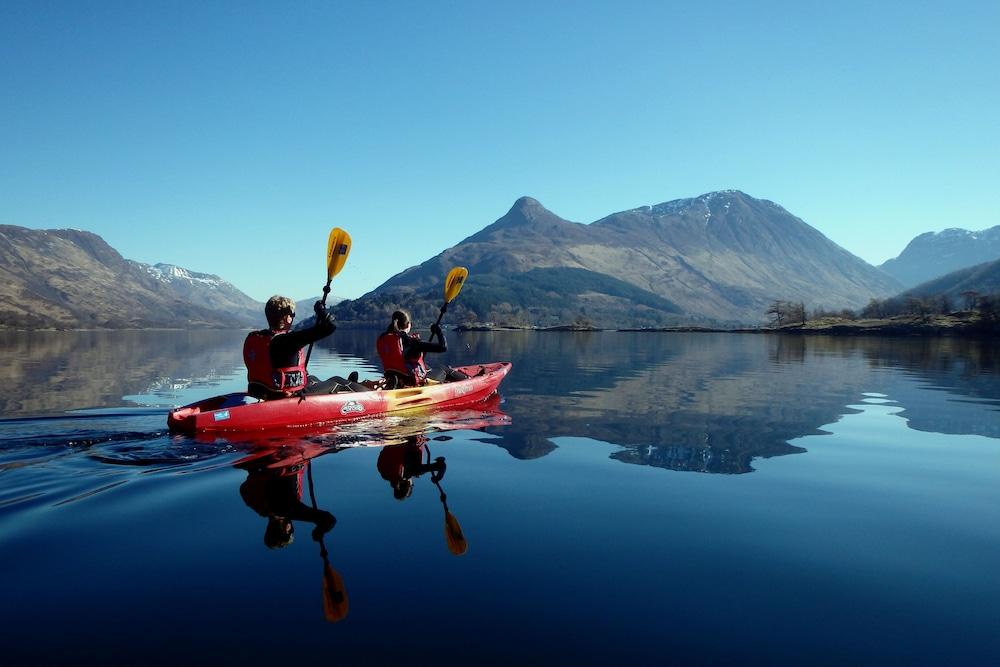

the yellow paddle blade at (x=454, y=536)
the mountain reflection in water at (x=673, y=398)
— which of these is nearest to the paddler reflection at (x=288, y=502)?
the yellow paddle blade at (x=454, y=536)

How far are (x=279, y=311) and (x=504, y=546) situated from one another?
8743mm

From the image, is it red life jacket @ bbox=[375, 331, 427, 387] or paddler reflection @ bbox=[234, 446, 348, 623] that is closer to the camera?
paddler reflection @ bbox=[234, 446, 348, 623]

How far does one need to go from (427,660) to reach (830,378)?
108 feet

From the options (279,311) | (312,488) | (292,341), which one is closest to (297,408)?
(292,341)

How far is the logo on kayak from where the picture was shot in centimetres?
1681

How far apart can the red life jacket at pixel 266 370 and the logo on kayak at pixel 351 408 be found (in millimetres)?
1471

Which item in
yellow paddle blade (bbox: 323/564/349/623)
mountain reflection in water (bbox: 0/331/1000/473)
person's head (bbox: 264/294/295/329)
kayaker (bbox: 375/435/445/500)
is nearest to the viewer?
yellow paddle blade (bbox: 323/564/349/623)

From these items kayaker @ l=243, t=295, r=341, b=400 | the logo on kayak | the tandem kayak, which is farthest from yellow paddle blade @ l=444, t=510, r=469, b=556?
the logo on kayak

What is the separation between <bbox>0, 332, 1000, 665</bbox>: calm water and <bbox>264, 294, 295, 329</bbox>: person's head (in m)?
2.80

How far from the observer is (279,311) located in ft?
46.0

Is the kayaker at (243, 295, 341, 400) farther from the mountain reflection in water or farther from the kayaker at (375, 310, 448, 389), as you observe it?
the mountain reflection in water

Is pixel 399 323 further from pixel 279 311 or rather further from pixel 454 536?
pixel 454 536

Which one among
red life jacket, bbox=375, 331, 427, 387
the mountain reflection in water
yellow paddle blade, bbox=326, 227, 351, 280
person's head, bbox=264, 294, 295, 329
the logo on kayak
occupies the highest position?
yellow paddle blade, bbox=326, 227, 351, 280

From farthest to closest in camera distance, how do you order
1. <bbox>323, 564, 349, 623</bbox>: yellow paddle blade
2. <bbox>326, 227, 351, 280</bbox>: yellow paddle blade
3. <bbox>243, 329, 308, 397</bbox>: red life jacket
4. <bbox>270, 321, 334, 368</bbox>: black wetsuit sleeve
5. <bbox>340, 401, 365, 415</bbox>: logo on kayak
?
<bbox>326, 227, 351, 280</bbox>: yellow paddle blade
<bbox>340, 401, 365, 415</bbox>: logo on kayak
<bbox>243, 329, 308, 397</bbox>: red life jacket
<bbox>270, 321, 334, 368</bbox>: black wetsuit sleeve
<bbox>323, 564, 349, 623</bbox>: yellow paddle blade
